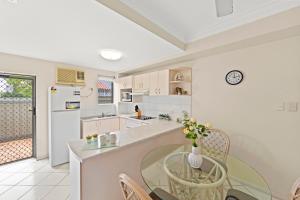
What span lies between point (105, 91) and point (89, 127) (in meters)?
1.42

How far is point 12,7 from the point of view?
56.2 inches

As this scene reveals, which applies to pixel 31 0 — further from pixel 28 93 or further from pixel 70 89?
pixel 28 93

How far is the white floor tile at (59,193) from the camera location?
1930 mm

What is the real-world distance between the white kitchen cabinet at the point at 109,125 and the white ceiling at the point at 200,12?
110 inches

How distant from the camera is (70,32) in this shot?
6.29 ft

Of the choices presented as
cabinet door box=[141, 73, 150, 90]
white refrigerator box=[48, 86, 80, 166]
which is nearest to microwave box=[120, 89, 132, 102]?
cabinet door box=[141, 73, 150, 90]

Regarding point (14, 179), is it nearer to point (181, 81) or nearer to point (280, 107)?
point (181, 81)

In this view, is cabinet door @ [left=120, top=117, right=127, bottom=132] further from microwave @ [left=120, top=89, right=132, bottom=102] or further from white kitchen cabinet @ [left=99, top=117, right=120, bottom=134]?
microwave @ [left=120, top=89, right=132, bottom=102]

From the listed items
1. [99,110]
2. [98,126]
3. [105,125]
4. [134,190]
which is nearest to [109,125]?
[105,125]

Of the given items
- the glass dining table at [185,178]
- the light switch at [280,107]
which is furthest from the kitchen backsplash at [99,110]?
the light switch at [280,107]

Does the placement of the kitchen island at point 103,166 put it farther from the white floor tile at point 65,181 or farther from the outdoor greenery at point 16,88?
the outdoor greenery at point 16,88

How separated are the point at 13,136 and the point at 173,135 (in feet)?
11.3

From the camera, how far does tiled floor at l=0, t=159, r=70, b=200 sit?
1.97m

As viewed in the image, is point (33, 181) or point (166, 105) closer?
point (33, 181)
